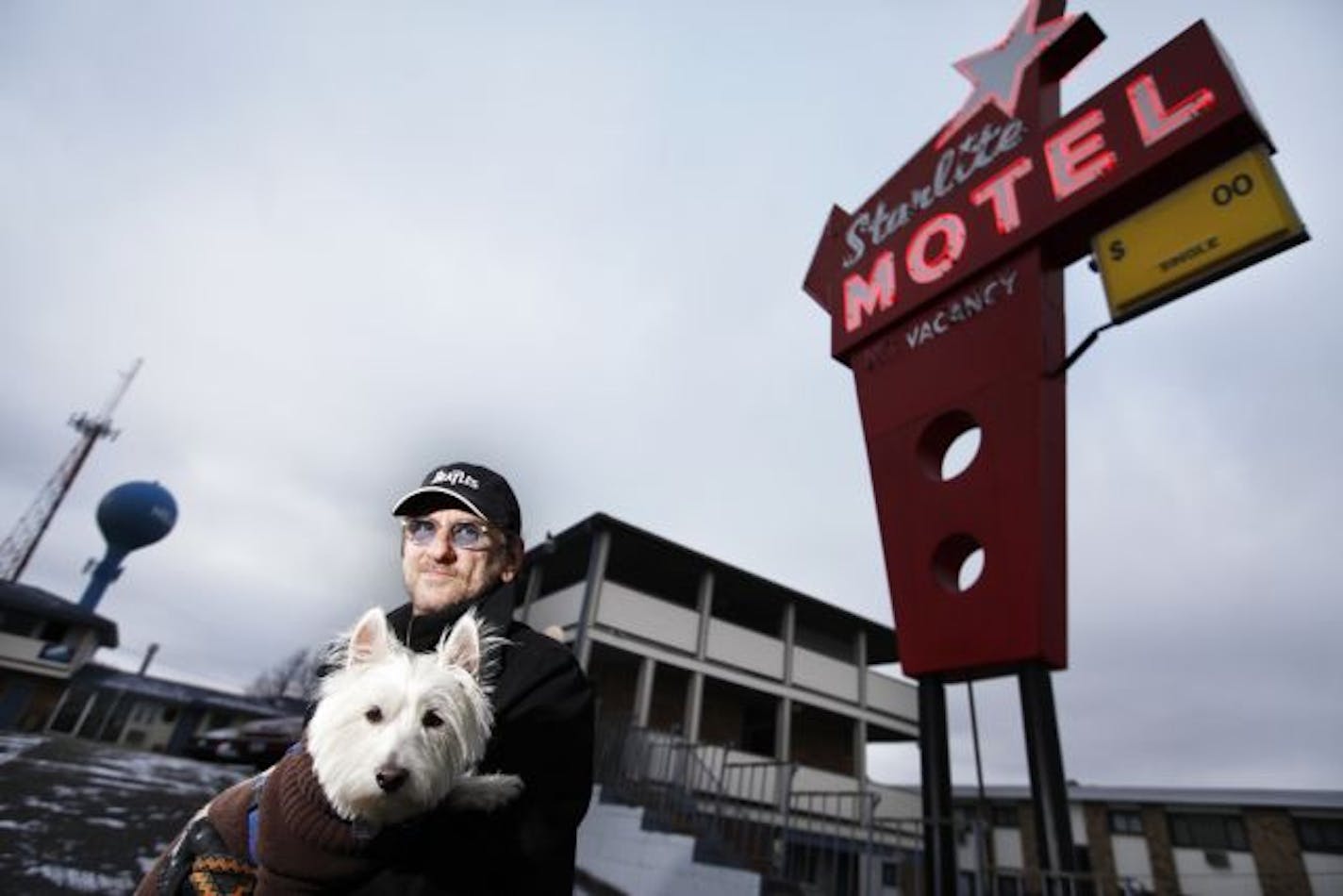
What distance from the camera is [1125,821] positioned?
2441cm

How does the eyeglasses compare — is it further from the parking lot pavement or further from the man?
the parking lot pavement

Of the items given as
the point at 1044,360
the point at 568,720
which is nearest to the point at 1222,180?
the point at 1044,360

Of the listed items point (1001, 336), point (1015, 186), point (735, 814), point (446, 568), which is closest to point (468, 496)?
point (446, 568)

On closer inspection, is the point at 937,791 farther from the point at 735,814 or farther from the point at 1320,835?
the point at 1320,835

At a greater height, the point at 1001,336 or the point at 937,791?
the point at 1001,336

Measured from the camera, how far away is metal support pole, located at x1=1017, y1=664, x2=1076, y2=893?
12.8 feet

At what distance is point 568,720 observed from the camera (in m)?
1.80

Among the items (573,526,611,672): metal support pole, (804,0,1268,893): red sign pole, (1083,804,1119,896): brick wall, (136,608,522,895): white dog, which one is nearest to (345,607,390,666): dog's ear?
(136,608,522,895): white dog

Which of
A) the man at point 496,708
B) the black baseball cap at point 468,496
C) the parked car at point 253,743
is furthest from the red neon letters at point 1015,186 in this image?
the parked car at point 253,743

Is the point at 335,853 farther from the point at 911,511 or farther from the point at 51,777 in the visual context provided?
the point at 51,777

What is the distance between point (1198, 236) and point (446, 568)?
5.63m

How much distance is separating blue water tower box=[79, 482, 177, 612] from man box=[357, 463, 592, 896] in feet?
145

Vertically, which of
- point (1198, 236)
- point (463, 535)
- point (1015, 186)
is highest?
point (1015, 186)

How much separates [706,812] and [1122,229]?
29.1 feet
